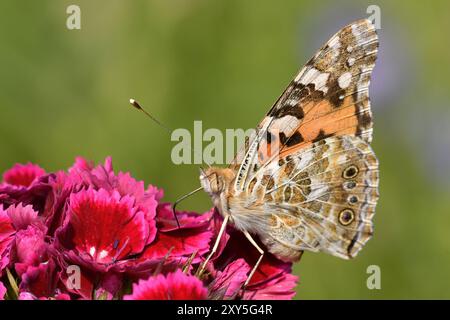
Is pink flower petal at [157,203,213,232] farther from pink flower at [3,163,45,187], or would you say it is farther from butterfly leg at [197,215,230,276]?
pink flower at [3,163,45,187]

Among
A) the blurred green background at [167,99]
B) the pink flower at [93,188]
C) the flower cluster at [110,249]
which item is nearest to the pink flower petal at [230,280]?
the flower cluster at [110,249]

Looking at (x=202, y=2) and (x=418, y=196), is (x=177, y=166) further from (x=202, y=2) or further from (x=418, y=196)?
(x=418, y=196)

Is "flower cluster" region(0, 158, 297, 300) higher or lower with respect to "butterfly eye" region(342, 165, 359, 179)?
lower

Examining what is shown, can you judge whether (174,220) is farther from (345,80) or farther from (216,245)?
(345,80)

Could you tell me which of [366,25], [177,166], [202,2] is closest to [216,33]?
[202,2]

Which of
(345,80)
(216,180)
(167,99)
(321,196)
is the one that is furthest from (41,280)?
(167,99)

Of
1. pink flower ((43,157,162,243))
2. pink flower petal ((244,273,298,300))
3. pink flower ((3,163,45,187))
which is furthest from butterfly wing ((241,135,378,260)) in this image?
pink flower ((3,163,45,187))
